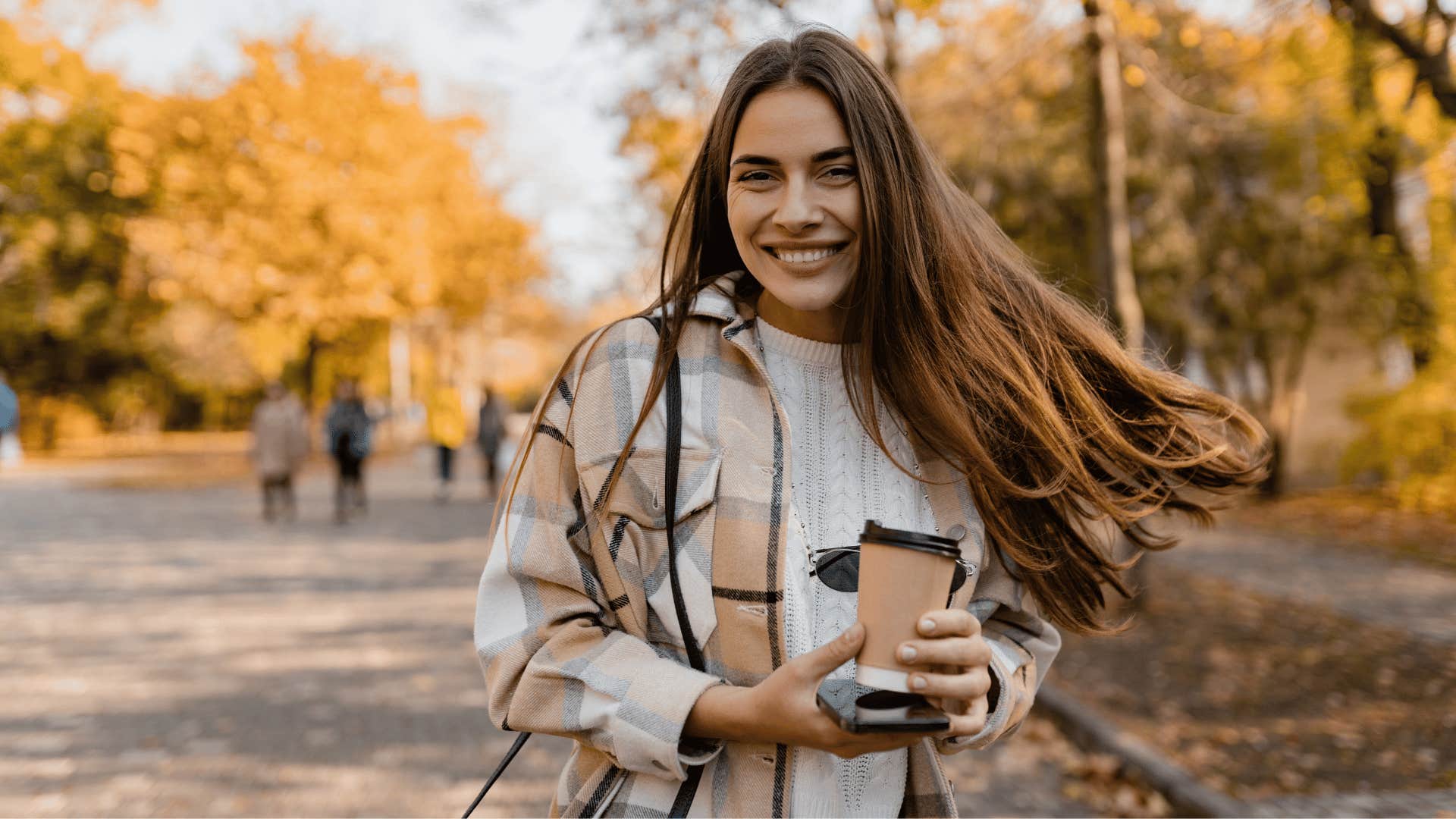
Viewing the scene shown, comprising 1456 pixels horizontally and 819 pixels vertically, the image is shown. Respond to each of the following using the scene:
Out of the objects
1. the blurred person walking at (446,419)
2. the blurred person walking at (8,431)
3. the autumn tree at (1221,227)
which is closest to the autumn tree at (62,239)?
the blurred person walking at (8,431)

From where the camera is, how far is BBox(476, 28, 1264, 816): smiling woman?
164cm

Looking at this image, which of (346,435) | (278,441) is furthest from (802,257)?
(278,441)

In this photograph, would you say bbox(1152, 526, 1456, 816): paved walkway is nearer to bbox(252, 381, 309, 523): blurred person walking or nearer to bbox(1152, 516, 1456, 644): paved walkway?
bbox(1152, 516, 1456, 644): paved walkway

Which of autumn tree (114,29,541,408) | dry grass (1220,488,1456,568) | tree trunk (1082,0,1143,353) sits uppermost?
autumn tree (114,29,541,408)

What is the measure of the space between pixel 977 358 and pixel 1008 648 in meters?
0.48

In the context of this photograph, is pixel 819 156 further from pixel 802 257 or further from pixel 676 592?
pixel 676 592

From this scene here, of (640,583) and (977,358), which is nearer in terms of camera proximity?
(640,583)

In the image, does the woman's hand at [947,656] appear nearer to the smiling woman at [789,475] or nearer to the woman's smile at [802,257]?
the smiling woman at [789,475]

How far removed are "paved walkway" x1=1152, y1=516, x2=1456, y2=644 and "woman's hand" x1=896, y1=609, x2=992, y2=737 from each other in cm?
801

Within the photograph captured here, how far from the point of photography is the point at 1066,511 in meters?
1.94

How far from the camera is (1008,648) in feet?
6.18

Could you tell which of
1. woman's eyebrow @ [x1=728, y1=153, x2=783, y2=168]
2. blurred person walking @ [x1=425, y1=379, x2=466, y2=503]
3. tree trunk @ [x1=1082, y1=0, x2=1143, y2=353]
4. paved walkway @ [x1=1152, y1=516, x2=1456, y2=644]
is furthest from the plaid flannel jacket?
blurred person walking @ [x1=425, y1=379, x2=466, y2=503]

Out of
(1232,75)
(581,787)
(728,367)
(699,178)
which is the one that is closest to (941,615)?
(728,367)

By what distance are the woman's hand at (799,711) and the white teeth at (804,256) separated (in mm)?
615
